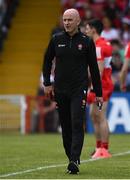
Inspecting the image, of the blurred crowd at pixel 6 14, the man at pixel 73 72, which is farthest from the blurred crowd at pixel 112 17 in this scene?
the man at pixel 73 72

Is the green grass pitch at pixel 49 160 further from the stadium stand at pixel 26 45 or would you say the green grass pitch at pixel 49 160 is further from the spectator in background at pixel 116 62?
the stadium stand at pixel 26 45

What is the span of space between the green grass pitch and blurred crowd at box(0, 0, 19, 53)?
24.9 feet

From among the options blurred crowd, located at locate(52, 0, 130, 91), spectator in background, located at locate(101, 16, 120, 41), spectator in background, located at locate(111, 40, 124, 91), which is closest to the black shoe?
spectator in background, located at locate(111, 40, 124, 91)

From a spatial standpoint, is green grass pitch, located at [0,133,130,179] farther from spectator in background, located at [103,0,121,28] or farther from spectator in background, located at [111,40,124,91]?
spectator in background, located at [103,0,121,28]

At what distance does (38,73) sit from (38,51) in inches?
41.9

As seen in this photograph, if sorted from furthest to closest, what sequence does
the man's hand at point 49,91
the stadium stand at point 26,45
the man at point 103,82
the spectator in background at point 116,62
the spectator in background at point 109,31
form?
the stadium stand at point 26,45
the spectator in background at point 109,31
the spectator in background at point 116,62
the man at point 103,82
the man's hand at point 49,91

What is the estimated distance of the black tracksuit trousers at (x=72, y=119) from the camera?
11205 mm

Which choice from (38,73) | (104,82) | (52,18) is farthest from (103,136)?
(52,18)

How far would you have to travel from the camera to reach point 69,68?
37.3 ft

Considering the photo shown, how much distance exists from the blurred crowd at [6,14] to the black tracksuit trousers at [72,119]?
1527 centimetres

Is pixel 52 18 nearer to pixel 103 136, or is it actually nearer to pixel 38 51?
pixel 38 51

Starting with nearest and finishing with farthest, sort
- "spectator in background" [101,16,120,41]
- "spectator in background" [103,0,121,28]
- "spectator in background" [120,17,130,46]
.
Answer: "spectator in background" [101,16,120,41] < "spectator in background" [120,17,130,46] < "spectator in background" [103,0,121,28]

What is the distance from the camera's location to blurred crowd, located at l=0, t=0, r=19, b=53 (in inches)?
1051

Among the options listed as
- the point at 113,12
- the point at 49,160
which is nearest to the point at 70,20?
the point at 49,160
